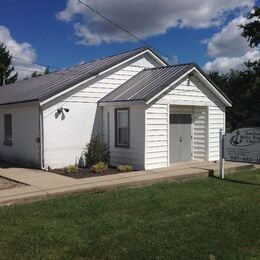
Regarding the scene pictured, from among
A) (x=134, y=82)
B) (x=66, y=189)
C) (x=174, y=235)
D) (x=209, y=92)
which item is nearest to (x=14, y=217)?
(x=66, y=189)

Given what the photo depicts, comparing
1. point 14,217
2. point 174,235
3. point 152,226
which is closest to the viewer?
point 174,235

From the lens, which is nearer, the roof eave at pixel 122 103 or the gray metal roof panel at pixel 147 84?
the roof eave at pixel 122 103

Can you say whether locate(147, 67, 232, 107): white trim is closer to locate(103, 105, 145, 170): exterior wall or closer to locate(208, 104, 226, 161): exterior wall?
locate(208, 104, 226, 161): exterior wall

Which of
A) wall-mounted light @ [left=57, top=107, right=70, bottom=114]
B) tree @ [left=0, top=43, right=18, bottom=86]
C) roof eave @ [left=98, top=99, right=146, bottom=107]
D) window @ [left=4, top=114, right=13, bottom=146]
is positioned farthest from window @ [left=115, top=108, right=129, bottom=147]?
tree @ [left=0, top=43, right=18, bottom=86]

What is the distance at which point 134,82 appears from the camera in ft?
54.9

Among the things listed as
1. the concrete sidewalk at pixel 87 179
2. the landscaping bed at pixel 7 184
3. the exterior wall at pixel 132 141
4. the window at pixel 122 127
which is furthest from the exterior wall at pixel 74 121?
the landscaping bed at pixel 7 184

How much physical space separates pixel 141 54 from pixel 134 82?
1.91 meters

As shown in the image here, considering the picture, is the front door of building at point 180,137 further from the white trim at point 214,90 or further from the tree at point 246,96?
the tree at point 246,96

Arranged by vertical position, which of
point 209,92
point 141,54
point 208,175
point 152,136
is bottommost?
point 208,175

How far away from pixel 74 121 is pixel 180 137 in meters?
4.11

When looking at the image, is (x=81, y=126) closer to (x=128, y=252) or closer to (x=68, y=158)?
(x=68, y=158)

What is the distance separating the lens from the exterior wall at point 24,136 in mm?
15234

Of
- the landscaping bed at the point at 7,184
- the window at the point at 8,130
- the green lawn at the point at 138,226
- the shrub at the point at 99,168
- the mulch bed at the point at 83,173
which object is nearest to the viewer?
the green lawn at the point at 138,226

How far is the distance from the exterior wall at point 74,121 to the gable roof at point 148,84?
0.42 m
